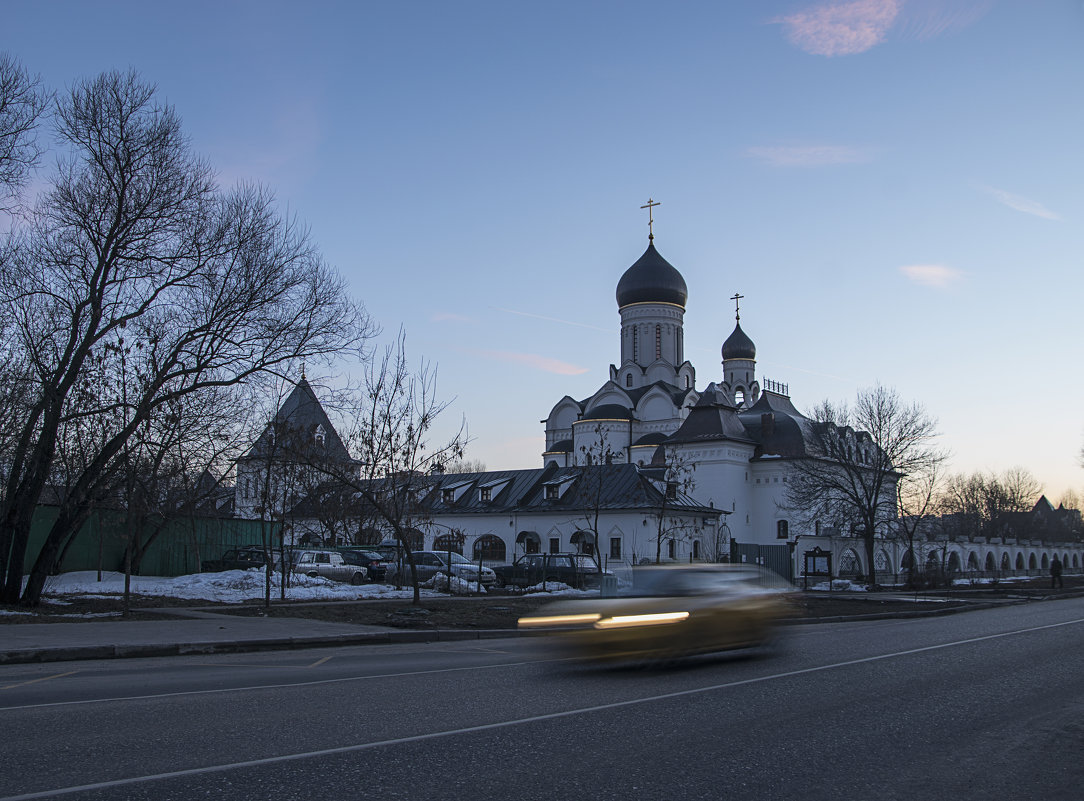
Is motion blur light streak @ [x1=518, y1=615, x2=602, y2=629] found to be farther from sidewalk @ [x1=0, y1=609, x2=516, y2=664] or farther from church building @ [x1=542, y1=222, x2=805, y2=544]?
church building @ [x1=542, y1=222, x2=805, y2=544]

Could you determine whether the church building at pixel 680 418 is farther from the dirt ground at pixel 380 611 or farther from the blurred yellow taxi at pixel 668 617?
the blurred yellow taxi at pixel 668 617

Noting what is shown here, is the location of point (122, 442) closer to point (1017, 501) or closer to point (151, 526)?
point (151, 526)

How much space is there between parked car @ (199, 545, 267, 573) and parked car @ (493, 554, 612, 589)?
8693 millimetres

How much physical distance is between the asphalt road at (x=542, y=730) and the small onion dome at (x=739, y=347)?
75.8 meters

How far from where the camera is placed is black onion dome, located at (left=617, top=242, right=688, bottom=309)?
73.0 metres

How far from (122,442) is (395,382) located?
6705 millimetres

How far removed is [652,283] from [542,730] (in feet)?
222

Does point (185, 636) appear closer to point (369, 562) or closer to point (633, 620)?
point (633, 620)

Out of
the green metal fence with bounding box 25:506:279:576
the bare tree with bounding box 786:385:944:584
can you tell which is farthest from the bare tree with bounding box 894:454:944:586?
the green metal fence with bounding box 25:506:279:576

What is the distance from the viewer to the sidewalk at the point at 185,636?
12.0 metres

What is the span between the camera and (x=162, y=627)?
1497 centimetres

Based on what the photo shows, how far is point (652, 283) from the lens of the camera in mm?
72938

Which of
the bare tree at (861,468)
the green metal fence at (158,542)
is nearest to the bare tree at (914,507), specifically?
the bare tree at (861,468)

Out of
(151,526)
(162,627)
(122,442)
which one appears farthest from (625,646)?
(151,526)
